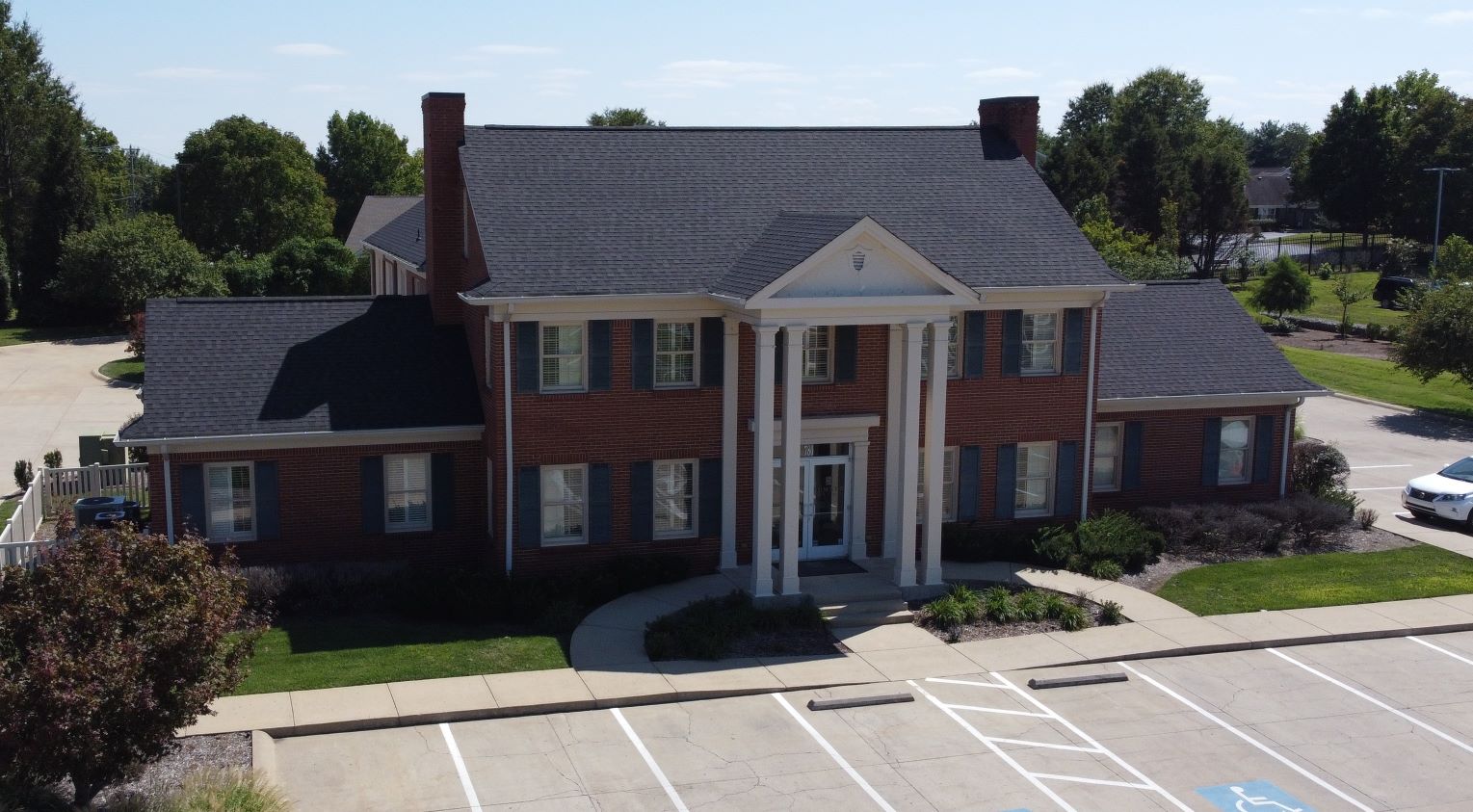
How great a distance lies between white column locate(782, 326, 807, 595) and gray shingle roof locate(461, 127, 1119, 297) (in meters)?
1.34

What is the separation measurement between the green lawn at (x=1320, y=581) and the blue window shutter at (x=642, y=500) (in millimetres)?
9159

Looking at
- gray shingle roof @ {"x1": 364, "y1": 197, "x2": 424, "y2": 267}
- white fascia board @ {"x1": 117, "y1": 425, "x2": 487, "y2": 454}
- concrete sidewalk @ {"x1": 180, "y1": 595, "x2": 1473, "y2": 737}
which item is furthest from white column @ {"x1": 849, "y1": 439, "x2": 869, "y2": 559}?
gray shingle roof @ {"x1": 364, "y1": 197, "x2": 424, "y2": 267}

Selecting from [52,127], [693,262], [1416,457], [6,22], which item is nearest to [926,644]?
[693,262]

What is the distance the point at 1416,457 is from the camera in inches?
1484

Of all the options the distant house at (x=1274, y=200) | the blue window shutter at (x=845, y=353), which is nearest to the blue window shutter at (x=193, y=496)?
the blue window shutter at (x=845, y=353)

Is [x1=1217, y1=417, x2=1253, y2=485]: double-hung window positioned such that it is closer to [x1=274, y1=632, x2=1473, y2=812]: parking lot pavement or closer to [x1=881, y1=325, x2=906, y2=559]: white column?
[x1=881, y1=325, x2=906, y2=559]: white column

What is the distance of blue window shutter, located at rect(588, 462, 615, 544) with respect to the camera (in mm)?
23953

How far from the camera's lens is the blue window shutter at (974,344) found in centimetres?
2586

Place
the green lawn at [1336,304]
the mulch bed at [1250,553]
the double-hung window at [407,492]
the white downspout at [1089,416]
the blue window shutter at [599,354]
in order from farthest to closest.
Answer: the green lawn at [1336,304], the white downspout at [1089,416], the mulch bed at [1250,553], the double-hung window at [407,492], the blue window shutter at [599,354]

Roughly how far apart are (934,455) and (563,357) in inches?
259

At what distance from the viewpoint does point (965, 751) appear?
17750mm

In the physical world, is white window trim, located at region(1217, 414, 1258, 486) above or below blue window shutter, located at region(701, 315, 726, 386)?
below

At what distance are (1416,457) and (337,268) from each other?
43855 mm

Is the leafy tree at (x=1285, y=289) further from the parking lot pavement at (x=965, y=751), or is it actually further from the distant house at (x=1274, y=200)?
the distant house at (x=1274, y=200)
